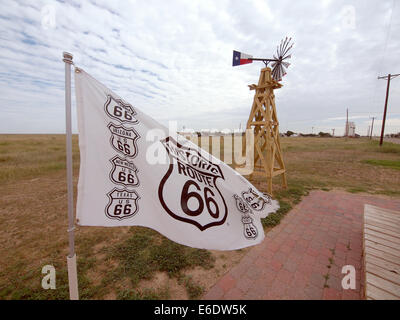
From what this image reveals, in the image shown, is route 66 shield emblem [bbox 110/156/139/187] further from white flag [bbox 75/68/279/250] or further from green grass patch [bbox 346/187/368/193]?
green grass patch [bbox 346/187/368/193]

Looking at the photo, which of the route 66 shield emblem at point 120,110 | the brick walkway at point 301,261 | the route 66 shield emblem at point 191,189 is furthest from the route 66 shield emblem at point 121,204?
the brick walkway at point 301,261

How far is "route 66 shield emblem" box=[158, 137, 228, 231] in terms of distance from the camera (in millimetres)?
1783

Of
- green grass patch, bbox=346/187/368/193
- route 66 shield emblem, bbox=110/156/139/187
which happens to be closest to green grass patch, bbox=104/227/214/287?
route 66 shield emblem, bbox=110/156/139/187

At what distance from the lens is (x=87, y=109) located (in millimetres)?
1555

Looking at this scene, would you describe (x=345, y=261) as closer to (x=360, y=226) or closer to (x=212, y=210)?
(x=360, y=226)

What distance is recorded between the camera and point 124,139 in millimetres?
1700

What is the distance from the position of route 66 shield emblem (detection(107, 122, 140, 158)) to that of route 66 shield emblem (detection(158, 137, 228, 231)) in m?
0.36

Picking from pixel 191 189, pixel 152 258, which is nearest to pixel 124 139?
pixel 191 189

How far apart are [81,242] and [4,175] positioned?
758cm

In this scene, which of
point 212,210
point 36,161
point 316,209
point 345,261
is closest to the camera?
point 212,210

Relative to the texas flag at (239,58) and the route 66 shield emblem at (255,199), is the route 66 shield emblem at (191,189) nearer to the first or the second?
the route 66 shield emblem at (255,199)

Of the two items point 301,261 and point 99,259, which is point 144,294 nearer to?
point 99,259

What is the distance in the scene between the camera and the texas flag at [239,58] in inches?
200
